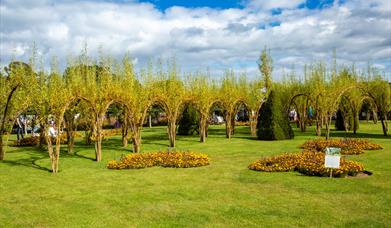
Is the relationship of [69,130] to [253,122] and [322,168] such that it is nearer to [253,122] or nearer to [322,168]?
[322,168]

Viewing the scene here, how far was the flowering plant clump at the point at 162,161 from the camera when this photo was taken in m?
15.1

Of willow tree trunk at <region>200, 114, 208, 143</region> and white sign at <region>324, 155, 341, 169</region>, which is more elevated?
willow tree trunk at <region>200, 114, 208, 143</region>

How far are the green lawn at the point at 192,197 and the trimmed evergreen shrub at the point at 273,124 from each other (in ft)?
26.4

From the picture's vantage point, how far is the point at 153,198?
33.9 feet

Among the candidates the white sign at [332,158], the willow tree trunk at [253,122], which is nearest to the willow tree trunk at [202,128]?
the willow tree trunk at [253,122]

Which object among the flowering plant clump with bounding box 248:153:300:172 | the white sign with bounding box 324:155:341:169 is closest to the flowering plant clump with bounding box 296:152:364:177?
the flowering plant clump with bounding box 248:153:300:172

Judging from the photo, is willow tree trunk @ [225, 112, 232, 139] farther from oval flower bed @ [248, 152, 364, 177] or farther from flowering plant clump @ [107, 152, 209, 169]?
oval flower bed @ [248, 152, 364, 177]

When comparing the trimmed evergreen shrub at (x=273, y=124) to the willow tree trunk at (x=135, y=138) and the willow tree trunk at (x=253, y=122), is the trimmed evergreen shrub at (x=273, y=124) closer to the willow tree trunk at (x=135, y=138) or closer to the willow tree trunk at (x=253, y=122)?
the willow tree trunk at (x=253, y=122)

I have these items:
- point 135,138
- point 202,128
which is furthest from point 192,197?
point 202,128

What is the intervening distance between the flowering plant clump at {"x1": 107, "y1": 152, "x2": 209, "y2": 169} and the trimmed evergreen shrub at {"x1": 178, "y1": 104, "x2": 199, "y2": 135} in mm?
12746

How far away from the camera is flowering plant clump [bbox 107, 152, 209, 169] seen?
49.6 ft

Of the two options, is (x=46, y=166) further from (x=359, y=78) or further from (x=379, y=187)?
(x=359, y=78)

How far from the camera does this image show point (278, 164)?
1394 cm

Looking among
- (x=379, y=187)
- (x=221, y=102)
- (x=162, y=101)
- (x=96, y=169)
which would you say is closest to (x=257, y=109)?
(x=221, y=102)
